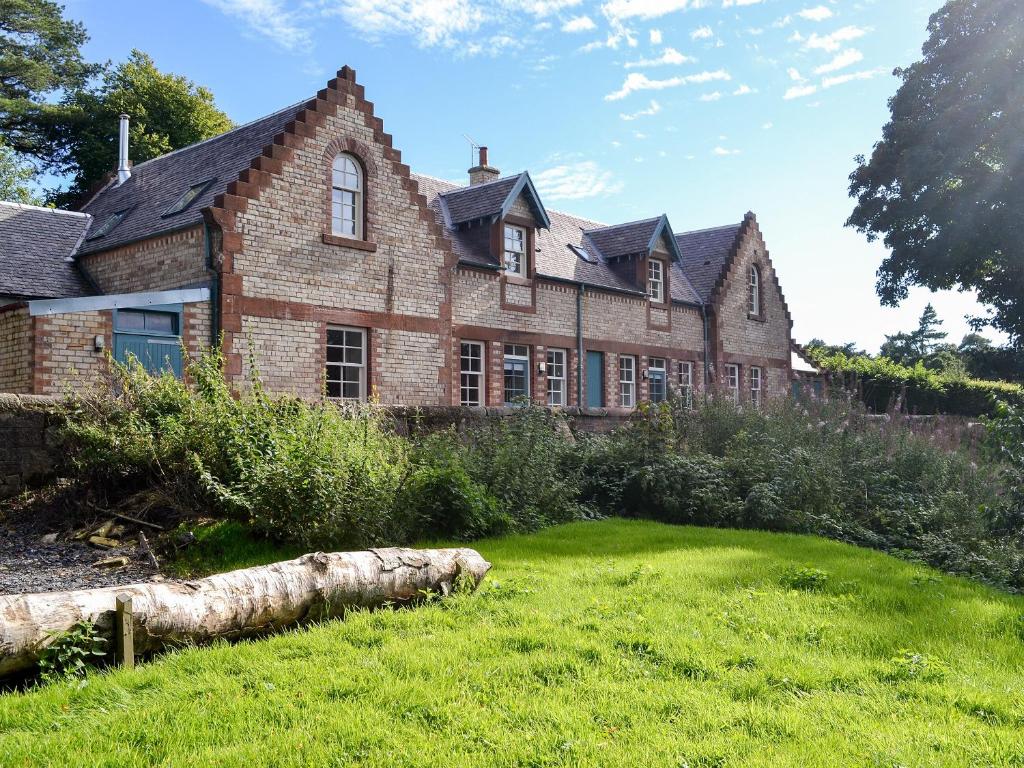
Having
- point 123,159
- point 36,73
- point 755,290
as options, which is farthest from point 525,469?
point 36,73

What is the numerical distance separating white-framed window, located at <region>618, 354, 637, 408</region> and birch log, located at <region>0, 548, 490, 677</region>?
19.9m

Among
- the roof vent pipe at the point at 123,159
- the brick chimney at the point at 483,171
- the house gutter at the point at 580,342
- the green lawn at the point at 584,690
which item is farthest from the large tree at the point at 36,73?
the green lawn at the point at 584,690

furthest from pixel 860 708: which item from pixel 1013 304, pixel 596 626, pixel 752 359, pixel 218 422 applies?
pixel 1013 304

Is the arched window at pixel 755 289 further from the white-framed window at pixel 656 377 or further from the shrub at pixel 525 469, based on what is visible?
the shrub at pixel 525 469

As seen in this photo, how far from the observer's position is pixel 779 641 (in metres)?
5.57

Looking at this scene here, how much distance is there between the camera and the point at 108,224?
20.8 meters

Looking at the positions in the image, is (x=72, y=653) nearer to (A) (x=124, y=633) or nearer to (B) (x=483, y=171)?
(A) (x=124, y=633)

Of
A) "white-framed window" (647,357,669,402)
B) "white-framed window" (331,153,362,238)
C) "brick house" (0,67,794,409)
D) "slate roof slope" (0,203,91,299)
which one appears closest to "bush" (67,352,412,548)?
"brick house" (0,67,794,409)

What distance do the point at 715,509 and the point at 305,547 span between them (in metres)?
5.56

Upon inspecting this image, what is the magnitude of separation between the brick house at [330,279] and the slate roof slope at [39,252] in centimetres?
5

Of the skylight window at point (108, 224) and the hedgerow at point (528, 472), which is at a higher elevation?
the skylight window at point (108, 224)

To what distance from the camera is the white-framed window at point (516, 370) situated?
23031 millimetres

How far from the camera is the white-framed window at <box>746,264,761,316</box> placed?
108ft

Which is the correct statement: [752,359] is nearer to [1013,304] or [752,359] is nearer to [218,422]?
[1013,304]
